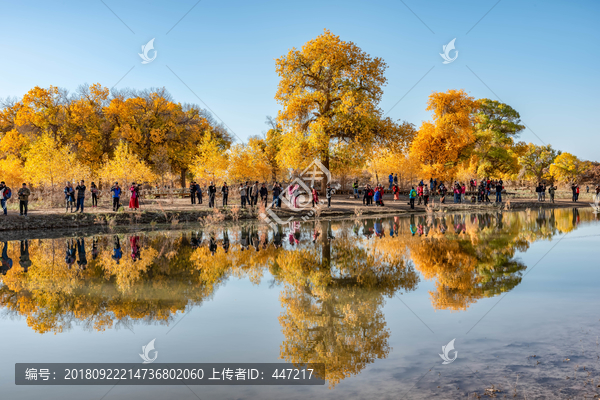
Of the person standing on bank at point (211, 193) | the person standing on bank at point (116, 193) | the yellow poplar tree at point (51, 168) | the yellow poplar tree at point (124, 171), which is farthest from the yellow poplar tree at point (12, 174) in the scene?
the person standing on bank at point (211, 193)

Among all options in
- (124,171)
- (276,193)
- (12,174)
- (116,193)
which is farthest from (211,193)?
(12,174)

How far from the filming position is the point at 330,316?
812 cm

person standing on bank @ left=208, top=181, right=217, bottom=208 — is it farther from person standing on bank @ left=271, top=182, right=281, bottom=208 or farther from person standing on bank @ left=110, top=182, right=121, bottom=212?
person standing on bank @ left=110, top=182, right=121, bottom=212

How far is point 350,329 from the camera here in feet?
24.2

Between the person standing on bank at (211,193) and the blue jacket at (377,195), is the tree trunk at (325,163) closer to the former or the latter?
the blue jacket at (377,195)

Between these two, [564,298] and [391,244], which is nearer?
[564,298]

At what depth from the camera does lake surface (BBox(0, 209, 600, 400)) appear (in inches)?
218

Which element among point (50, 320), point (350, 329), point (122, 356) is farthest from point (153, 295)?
point (350, 329)

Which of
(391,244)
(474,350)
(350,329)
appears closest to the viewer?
(474,350)

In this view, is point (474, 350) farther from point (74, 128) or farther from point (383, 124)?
point (74, 128)

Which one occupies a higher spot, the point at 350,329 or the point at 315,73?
the point at 315,73

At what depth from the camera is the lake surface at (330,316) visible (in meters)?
5.53

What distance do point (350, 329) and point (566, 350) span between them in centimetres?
292

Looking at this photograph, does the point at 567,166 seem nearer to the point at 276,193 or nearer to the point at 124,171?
the point at 276,193
